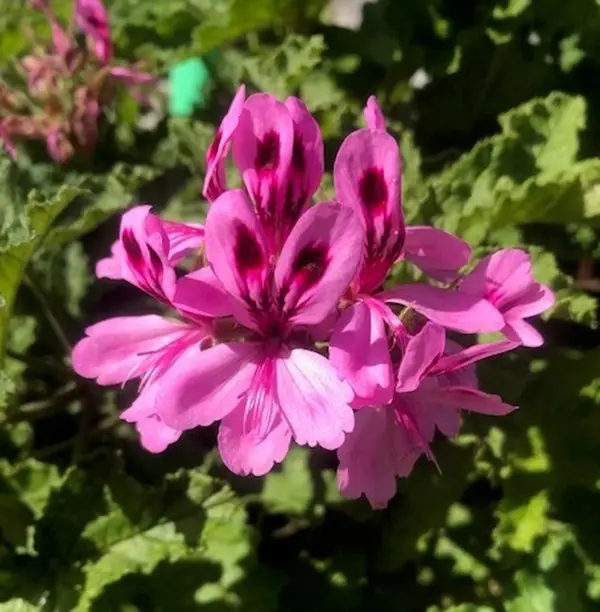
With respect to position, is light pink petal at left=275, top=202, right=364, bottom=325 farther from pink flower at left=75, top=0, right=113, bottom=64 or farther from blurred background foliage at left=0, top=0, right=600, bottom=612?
pink flower at left=75, top=0, right=113, bottom=64

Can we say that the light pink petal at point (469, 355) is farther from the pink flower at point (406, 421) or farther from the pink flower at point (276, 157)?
the pink flower at point (276, 157)

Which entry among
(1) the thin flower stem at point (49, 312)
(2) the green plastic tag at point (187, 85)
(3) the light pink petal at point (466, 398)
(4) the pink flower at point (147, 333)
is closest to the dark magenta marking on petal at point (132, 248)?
(4) the pink flower at point (147, 333)

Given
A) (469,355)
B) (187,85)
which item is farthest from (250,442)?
(187,85)

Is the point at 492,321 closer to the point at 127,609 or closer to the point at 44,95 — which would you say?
the point at 127,609

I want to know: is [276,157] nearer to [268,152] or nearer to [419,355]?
[268,152]

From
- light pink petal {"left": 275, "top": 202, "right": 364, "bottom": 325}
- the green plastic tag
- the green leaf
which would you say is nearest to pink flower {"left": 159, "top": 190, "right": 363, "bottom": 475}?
light pink petal {"left": 275, "top": 202, "right": 364, "bottom": 325}

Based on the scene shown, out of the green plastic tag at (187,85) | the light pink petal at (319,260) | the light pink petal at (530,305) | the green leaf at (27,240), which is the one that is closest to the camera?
the light pink petal at (319,260)
